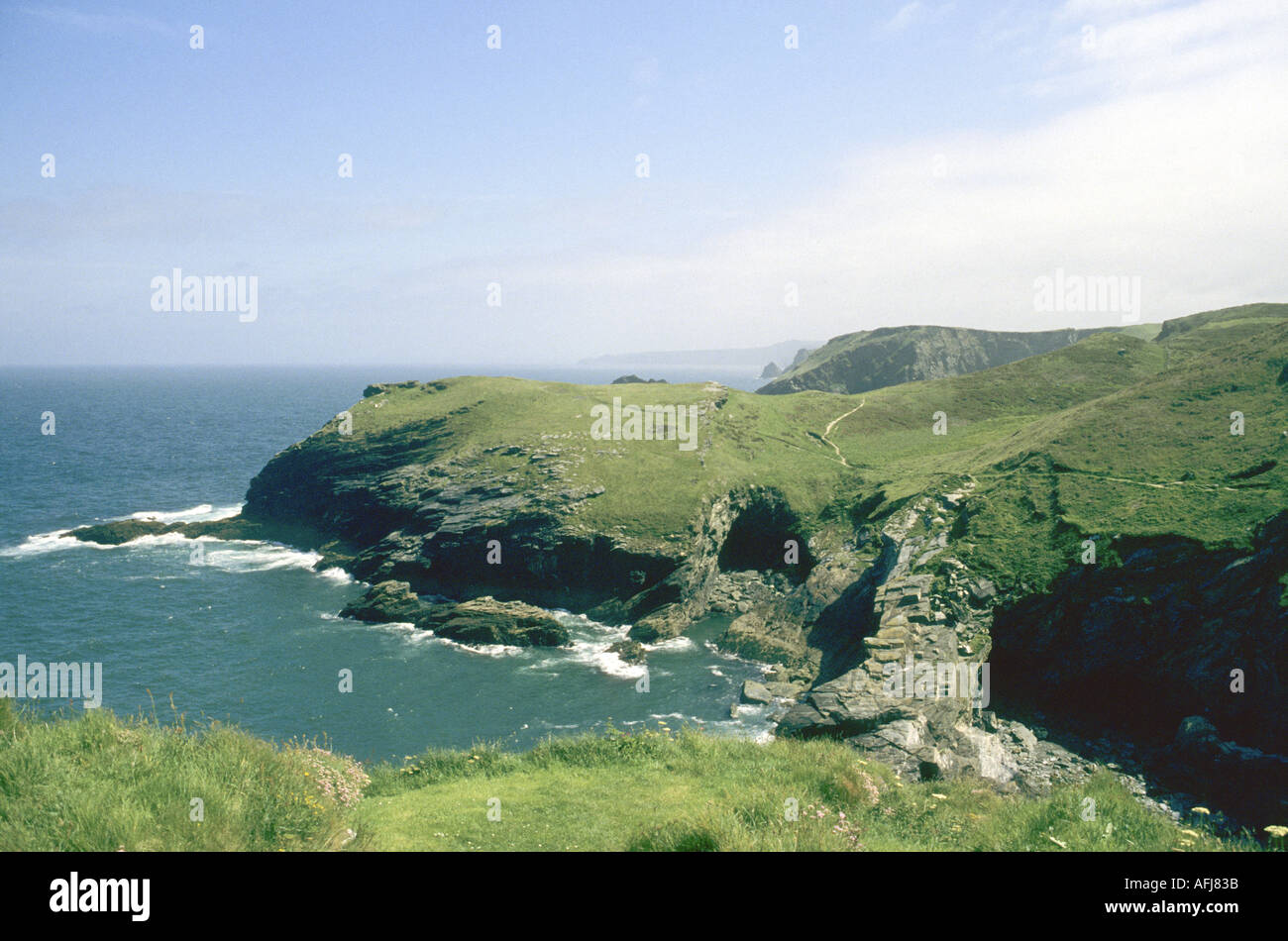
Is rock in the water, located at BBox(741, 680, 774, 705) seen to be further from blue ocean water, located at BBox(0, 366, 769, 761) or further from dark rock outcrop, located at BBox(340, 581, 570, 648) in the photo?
dark rock outcrop, located at BBox(340, 581, 570, 648)

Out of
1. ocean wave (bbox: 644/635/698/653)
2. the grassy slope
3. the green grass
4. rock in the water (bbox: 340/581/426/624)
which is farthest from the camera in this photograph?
rock in the water (bbox: 340/581/426/624)

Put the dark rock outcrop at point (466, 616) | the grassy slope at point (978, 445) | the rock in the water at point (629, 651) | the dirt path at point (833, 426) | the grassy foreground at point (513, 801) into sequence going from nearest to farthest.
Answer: the grassy foreground at point (513, 801)
the grassy slope at point (978, 445)
the rock in the water at point (629, 651)
the dark rock outcrop at point (466, 616)
the dirt path at point (833, 426)

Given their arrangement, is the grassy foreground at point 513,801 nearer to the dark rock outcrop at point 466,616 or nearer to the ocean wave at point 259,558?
the dark rock outcrop at point 466,616

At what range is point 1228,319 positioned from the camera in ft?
388

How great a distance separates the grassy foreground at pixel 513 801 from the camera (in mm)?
8914

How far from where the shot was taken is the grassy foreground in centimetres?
891

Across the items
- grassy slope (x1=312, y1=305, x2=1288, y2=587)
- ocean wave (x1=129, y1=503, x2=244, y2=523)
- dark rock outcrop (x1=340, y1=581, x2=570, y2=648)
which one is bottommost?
dark rock outcrop (x1=340, y1=581, x2=570, y2=648)

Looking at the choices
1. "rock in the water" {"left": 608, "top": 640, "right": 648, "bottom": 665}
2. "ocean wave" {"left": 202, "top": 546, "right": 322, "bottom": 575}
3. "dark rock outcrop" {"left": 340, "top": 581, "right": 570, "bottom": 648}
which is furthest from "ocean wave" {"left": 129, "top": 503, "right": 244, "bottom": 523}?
"rock in the water" {"left": 608, "top": 640, "right": 648, "bottom": 665}

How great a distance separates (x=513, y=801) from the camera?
1477 centimetres

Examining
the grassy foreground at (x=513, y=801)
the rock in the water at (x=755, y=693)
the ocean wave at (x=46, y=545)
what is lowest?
the rock in the water at (x=755, y=693)

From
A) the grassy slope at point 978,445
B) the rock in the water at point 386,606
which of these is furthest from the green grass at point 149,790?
the rock in the water at point 386,606

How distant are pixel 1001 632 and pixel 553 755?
3191cm
